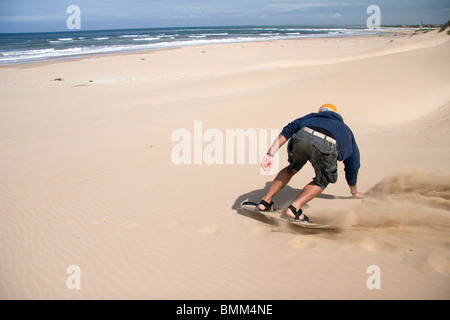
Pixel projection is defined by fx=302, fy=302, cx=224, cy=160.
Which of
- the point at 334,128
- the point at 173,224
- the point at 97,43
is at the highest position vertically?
the point at 97,43

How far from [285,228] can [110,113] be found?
319 inches

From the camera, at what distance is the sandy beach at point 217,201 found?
8.77 feet

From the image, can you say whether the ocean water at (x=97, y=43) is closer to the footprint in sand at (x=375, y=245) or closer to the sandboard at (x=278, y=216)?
the sandboard at (x=278, y=216)

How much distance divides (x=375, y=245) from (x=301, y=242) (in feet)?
2.25

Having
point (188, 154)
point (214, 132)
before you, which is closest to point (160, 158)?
point (188, 154)

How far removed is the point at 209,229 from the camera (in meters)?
3.58

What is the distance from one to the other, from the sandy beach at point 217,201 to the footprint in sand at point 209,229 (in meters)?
0.02

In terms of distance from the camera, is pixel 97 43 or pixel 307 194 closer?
pixel 307 194

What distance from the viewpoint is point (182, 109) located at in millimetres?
9328

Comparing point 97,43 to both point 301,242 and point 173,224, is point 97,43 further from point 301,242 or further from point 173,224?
point 301,242

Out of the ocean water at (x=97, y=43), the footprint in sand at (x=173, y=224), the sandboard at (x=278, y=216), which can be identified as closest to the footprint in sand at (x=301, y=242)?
the sandboard at (x=278, y=216)

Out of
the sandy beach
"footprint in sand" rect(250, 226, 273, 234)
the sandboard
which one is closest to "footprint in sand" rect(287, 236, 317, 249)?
the sandy beach

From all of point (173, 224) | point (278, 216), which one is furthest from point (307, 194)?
point (173, 224)
